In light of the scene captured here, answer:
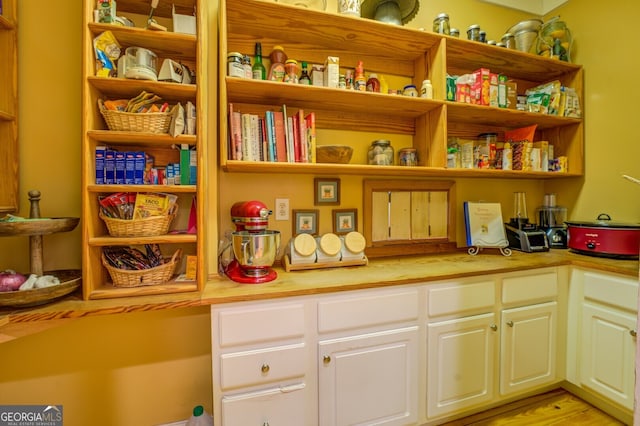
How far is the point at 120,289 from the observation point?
112 centimetres

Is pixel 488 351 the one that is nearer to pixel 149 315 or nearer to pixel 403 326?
pixel 403 326

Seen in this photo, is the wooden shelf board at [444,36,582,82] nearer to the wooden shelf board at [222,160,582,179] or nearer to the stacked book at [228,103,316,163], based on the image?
the wooden shelf board at [222,160,582,179]

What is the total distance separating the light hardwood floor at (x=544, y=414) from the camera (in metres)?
1.49

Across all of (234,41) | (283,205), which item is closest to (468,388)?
(283,205)

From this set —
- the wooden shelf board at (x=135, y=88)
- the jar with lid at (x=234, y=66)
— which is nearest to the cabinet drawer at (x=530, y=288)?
the jar with lid at (x=234, y=66)

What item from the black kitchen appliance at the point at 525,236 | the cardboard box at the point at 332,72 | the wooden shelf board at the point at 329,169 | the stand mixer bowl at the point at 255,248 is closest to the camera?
the stand mixer bowl at the point at 255,248

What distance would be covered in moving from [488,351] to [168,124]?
188 cm

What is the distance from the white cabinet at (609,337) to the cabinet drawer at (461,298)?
23.3 inches

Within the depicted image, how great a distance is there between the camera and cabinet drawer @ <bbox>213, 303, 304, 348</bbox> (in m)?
1.10

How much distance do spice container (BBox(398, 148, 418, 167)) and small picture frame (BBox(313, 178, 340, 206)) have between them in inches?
16.7

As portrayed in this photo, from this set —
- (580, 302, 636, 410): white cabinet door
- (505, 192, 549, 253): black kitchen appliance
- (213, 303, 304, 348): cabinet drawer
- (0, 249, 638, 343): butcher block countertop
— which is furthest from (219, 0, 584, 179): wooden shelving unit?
(580, 302, 636, 410): white cabinet door

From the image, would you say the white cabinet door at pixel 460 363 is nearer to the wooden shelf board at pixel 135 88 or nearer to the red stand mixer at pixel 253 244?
the red stand mixer at pixel 253 244

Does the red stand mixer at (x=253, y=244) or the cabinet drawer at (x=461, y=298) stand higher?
the red stand mixer at (x=253, y=244)

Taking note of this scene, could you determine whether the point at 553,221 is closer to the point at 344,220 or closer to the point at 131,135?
the point at 344,220
